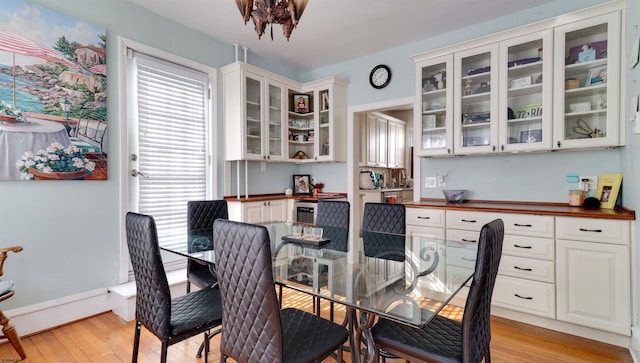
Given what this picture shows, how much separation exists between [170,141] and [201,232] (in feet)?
4.24

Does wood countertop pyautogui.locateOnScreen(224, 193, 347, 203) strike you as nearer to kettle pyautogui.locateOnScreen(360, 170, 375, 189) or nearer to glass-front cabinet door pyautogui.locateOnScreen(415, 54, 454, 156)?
kettle pyautogui.locateOnScreen(360, 170, 375, 189)

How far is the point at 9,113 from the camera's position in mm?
2258

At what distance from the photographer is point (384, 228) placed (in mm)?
2600

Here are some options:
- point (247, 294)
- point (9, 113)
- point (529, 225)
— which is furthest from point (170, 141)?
point (529, 225)

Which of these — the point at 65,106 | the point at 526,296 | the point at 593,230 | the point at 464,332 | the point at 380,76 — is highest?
the point at 380,76

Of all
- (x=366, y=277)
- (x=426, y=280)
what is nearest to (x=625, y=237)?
(x=426, y=280)

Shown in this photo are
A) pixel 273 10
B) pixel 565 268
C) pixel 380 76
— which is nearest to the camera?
pixel 273 10

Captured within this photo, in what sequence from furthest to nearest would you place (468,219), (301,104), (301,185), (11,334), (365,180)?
(365,180)
(301,185)
(301,104)
(468,219)
(11,334)

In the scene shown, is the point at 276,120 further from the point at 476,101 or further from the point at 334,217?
the point at 476,101

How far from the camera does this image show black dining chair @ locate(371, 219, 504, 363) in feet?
3.86

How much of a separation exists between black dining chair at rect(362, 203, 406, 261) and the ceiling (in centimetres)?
191

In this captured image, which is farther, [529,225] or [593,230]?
[529,225]

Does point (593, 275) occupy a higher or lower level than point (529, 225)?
lower

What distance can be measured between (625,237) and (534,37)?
1773mm
